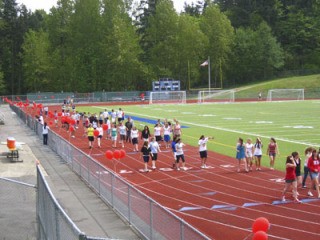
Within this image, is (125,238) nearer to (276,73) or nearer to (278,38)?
(276,73)

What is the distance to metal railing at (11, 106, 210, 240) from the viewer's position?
9585 mm

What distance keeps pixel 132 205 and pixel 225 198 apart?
4277 millimetres

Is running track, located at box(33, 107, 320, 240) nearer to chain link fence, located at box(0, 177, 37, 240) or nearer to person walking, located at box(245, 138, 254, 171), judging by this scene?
person walking, located at box(245, 138, 254, 171)

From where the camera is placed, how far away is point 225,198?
52.9 ft

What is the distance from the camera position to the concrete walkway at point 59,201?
Result: 12555mm

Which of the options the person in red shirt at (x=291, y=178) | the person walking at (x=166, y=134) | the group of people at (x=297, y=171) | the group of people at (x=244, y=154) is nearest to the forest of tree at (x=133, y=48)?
the group of people at (x=244, y=154)

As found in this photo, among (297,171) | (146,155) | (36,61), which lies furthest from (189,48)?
(297,171)

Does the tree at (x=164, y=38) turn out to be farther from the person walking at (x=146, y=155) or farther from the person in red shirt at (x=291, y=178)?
the person in red shirt at (x=291, y=178)

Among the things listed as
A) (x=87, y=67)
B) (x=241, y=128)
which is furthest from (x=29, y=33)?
(x=241, y=128)

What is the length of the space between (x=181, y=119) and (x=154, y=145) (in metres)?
26.1

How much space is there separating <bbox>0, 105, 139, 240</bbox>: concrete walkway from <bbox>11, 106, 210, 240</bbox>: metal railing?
0.82ft

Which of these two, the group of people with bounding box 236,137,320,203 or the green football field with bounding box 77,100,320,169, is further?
the green football field with bounding box 77,100,320,169

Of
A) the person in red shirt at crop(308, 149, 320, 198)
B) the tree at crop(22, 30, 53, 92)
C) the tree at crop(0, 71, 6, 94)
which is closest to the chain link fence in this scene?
the person in red shirt at crop(308, 149, 320, 198)

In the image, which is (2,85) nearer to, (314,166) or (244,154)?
(244,154)
